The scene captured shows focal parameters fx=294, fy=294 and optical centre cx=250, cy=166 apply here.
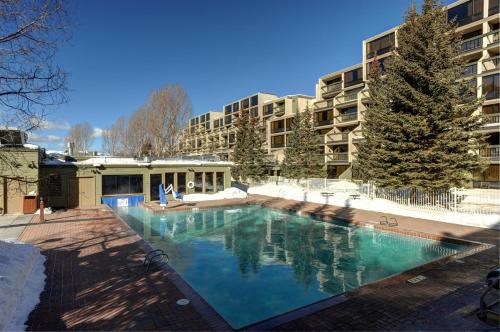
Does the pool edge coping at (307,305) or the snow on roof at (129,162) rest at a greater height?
the snow on roof at (129,162)

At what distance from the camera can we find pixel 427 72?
674 inches

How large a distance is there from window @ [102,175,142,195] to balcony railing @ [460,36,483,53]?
32.1 metres

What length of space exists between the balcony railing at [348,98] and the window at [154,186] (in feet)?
86.0

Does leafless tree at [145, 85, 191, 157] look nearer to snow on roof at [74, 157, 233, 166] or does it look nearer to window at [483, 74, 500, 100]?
snow on roof at [74, 157, 233, 166]

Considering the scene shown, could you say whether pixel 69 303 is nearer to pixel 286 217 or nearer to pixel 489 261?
pixel 489 261

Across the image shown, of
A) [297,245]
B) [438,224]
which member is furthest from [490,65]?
[297,245]

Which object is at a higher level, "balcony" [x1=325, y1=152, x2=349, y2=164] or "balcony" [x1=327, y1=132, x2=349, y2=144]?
"balcony" [x1=327, y1=132, x2=349, y2=144]

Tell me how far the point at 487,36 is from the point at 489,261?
2651 centimetres

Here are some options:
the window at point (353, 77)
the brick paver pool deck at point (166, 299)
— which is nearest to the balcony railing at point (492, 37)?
the window at point (353, 77)

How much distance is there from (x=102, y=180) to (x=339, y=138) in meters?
28.5

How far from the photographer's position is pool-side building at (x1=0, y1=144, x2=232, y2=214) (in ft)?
57.3

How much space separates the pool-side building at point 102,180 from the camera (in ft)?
57.3

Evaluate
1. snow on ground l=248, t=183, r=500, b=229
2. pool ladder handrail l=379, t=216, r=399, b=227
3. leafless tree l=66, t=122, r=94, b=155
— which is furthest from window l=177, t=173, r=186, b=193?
leafless tree l=66, t=122, r=94, b=155

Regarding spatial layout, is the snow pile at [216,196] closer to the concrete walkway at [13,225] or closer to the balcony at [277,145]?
the concrete walkway at [13,225]
